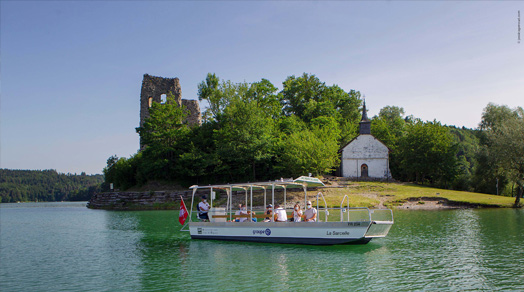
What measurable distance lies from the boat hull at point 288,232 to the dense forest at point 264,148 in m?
33.4

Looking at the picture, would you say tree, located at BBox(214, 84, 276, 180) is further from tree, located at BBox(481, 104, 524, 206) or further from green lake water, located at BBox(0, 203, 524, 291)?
green lake water, located at BBox(0, 203, 524, 291)

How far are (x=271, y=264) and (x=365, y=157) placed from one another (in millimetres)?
53242

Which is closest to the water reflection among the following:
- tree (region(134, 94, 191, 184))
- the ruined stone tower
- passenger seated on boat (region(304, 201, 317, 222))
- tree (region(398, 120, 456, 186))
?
passenger seated on boat (region(304, 201, 317, 222))

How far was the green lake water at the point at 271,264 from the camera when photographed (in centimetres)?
1496

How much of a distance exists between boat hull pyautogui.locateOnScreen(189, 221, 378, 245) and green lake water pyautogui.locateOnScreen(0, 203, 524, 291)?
1.66ft

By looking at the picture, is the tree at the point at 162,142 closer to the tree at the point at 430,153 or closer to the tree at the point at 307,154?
the tree at the point at 307,154

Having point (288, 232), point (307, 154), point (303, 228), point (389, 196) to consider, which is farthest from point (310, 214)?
point (307, 154)

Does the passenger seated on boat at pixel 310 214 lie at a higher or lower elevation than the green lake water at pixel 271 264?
higher

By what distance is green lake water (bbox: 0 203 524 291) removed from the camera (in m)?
15.0

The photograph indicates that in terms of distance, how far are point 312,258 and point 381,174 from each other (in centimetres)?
5217

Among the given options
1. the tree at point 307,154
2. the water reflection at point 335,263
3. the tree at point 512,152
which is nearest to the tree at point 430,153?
the tree at point 307,154

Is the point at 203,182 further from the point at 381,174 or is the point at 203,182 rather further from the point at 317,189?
the point at 381,174

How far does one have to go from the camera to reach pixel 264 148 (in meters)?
64.4

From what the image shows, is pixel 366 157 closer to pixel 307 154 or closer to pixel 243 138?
pixel 307 154
